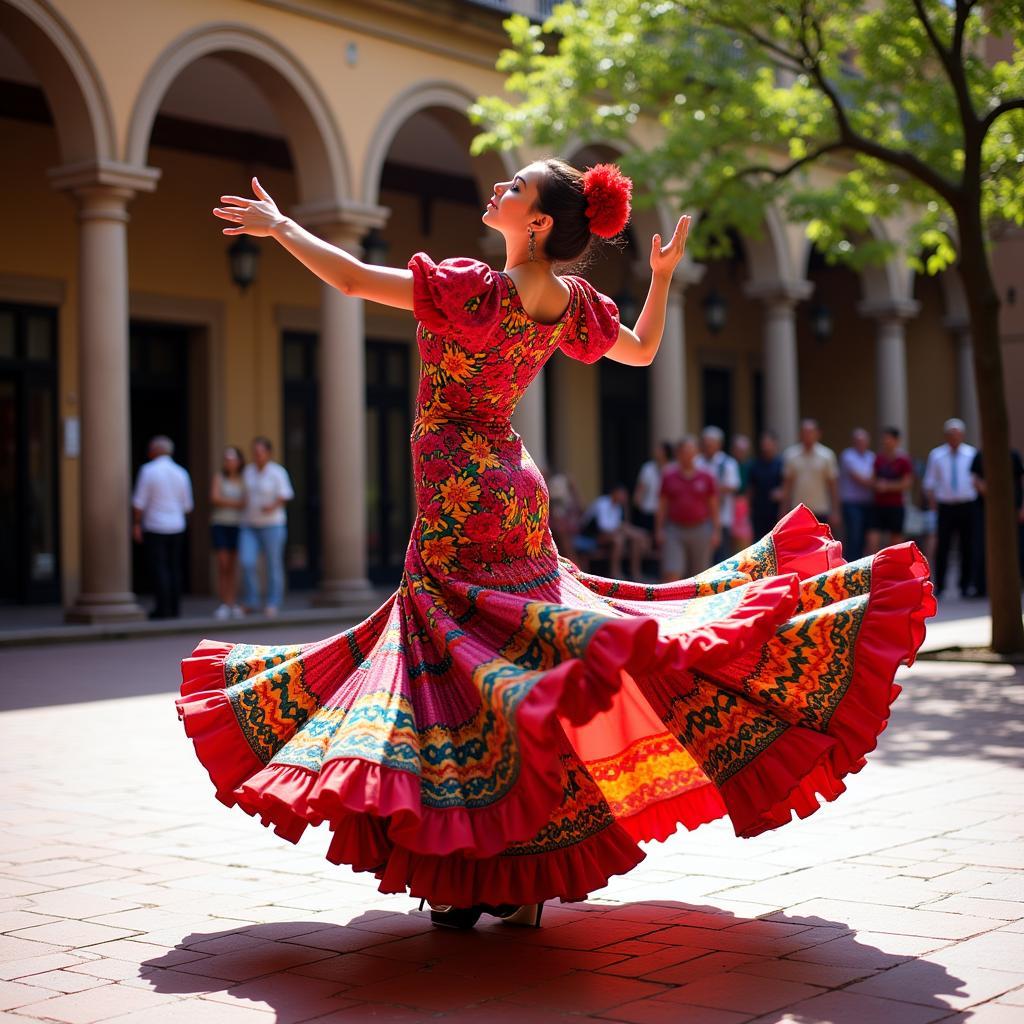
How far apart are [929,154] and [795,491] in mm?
4646

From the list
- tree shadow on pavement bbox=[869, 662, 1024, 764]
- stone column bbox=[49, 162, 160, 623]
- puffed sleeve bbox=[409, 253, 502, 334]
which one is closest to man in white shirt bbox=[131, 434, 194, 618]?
stone column bbox=[49, 162, 160, 623]

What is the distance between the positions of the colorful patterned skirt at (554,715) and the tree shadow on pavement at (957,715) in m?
2.95

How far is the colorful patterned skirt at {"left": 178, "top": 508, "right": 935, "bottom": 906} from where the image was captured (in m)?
3.46

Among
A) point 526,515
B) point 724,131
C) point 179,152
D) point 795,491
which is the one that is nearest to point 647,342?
point 526,515

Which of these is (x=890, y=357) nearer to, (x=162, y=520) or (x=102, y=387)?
(x=162, y=520)

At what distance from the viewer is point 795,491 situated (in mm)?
15984

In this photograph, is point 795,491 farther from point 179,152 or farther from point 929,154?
point 179,152

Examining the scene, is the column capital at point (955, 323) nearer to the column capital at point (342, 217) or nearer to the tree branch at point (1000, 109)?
the column capital at point (342, 217)

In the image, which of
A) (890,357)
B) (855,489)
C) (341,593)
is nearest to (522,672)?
(341,593)

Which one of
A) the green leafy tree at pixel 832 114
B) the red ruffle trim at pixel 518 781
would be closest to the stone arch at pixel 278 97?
the green leafy tree at pixel 832 114

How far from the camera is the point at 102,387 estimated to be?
13.6 m

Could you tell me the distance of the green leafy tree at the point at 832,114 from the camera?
10.5 meters

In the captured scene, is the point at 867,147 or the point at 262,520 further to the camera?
the point at 262,520

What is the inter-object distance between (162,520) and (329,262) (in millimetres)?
Result: 10797
